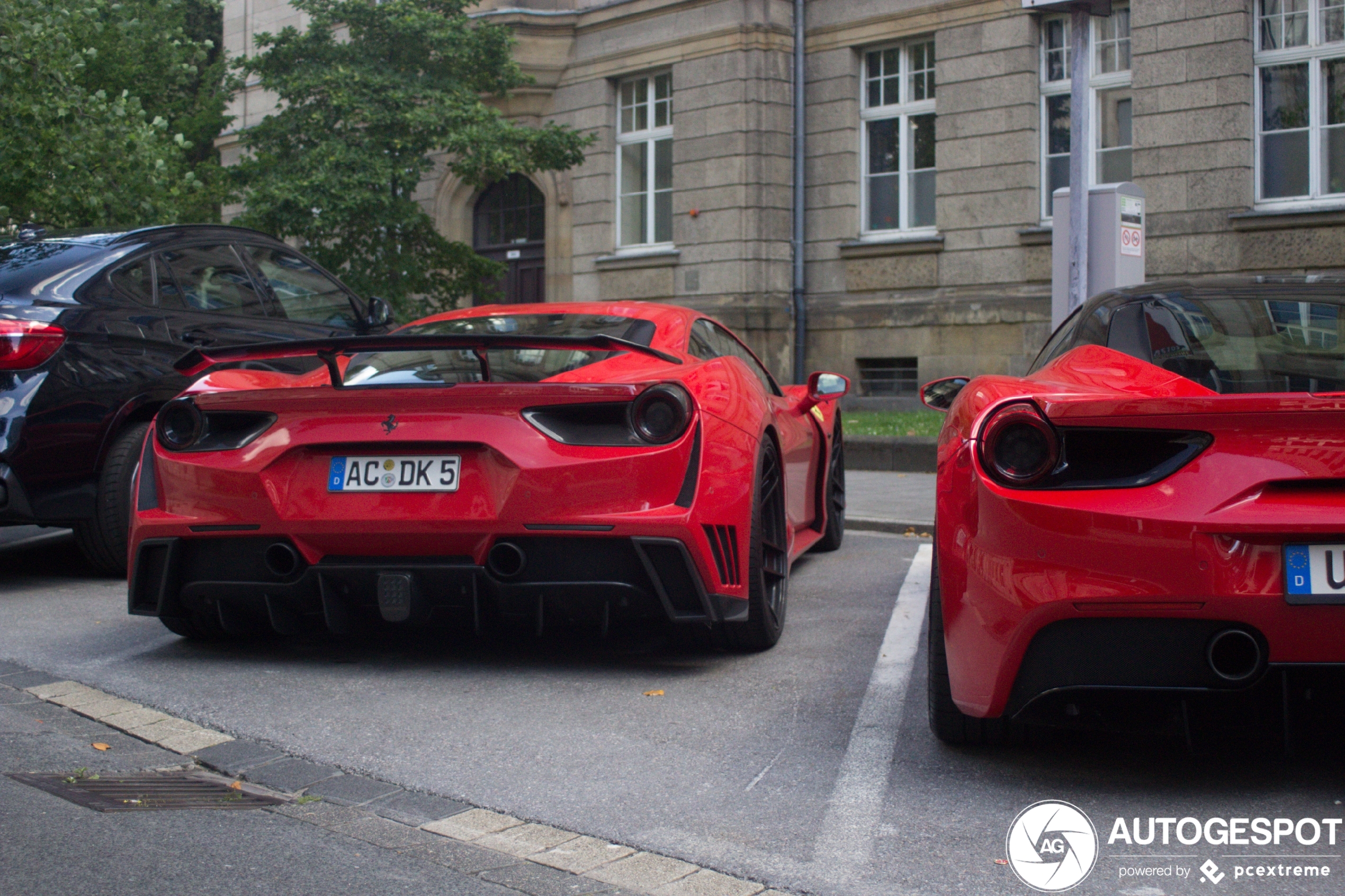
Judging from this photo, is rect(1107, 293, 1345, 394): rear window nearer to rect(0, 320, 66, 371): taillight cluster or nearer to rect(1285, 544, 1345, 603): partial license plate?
rect(1285, 544, 1345, 603): partial license plate

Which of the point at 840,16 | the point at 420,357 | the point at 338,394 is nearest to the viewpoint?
the point at 338,394

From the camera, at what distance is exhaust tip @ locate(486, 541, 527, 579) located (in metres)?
4.25

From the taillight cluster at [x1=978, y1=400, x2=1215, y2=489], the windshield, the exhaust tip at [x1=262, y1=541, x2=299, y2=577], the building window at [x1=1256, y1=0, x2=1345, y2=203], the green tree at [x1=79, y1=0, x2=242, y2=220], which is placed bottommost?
the exhaust tip at [x1=262, y1=541, x2=299, y2=577]

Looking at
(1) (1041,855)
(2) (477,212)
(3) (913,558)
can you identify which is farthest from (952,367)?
(1) (1041,855)

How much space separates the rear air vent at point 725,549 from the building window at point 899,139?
14.9m

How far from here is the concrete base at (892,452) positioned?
1185 cm

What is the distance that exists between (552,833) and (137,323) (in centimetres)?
430

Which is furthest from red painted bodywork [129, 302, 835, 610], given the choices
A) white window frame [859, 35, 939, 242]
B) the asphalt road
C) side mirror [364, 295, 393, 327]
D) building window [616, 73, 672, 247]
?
building window [616, 73, 672, 247]

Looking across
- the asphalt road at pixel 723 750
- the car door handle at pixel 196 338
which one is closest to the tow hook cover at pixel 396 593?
the asphalt road at pixel 723 750

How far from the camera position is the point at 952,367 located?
1797 cm

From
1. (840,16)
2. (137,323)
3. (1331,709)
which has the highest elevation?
(840,16)

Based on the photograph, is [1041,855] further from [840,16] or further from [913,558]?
[840,16]

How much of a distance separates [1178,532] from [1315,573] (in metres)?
0.28

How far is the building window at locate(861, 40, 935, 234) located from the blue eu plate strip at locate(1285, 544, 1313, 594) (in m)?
16.1
